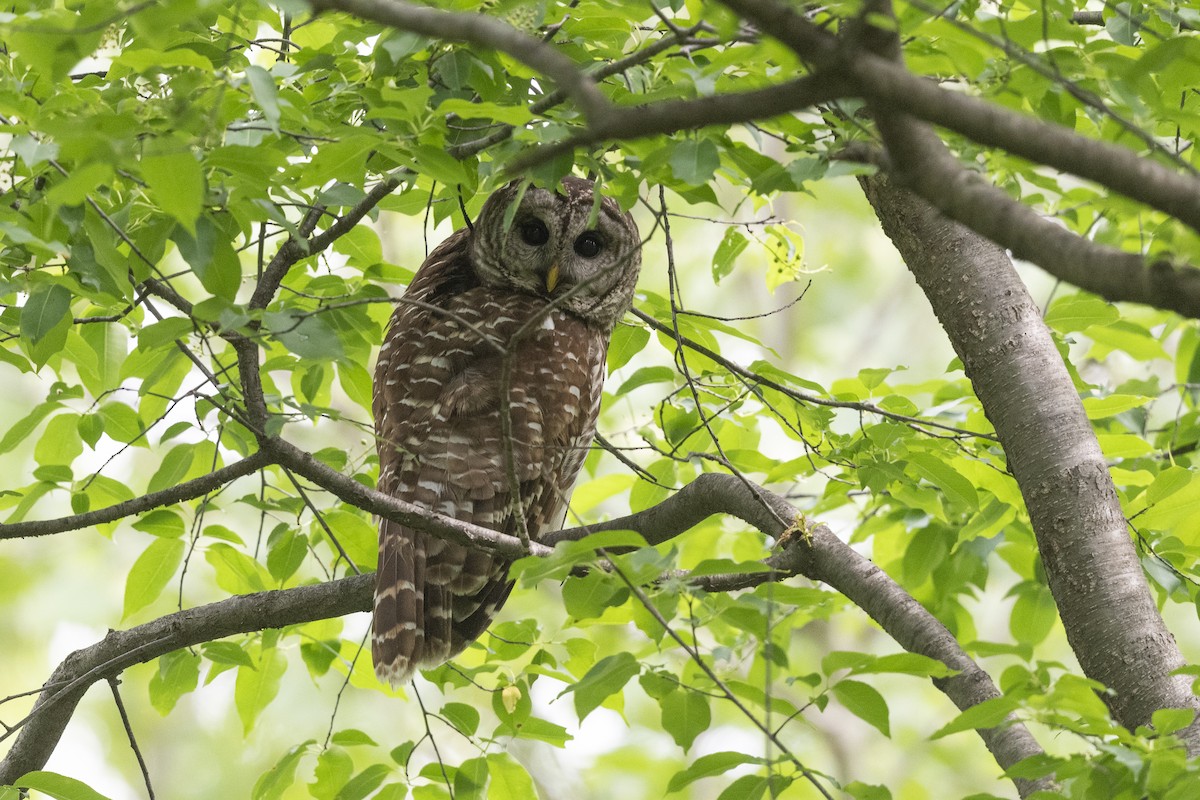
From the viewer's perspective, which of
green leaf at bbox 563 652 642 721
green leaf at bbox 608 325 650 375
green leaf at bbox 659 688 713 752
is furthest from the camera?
green leaf at bbox 608 325 650 375

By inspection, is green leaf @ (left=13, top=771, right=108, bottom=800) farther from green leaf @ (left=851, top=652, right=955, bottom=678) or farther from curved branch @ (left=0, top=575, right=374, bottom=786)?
green leaf @ (left=851, top=652, right=955, bottom=678)

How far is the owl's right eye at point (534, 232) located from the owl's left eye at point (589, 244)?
0.13 m

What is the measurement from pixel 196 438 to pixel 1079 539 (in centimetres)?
235

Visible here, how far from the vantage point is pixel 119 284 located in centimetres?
201

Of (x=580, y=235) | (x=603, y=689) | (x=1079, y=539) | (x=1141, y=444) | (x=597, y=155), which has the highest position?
(x=580, y=235)

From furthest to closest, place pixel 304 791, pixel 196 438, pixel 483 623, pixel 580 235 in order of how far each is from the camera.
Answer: pixel 580 235 → pixel 304 791 → pixel 483 623 → pixel 196 438

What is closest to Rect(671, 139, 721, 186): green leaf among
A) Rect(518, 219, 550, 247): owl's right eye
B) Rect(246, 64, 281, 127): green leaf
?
Rect(246, 64, 281, 127): green leaf

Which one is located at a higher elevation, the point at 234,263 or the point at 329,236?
the point at 329,236

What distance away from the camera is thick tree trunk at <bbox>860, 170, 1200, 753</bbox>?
2.41 m

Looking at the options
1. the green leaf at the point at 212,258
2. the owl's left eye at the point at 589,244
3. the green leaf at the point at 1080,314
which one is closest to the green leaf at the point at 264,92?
the green leaf at the point at 212,258

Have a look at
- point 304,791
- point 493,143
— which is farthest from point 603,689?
point 304,791

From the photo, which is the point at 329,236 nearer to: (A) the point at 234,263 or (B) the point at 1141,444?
(A) the point at 234,263

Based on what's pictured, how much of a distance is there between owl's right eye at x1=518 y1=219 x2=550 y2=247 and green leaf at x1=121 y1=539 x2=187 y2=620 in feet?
5.97

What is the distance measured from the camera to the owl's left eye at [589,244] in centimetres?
441
